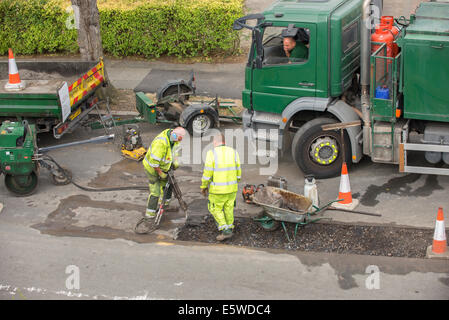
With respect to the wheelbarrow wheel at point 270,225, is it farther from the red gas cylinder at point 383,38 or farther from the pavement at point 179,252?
the red gas cylinder at point 383,38

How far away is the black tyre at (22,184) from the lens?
998cm

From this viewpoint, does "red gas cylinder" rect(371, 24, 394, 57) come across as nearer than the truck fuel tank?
No

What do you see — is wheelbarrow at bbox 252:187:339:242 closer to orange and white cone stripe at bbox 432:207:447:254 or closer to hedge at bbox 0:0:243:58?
orange and white cone stripe at bbox 432:207:447:254

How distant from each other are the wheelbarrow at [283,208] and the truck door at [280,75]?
5.74 ft

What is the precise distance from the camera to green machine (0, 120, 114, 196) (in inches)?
382

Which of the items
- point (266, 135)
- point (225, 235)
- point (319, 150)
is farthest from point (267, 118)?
point (225, 235)

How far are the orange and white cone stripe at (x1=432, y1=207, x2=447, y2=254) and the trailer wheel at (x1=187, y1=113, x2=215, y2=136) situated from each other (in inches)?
202

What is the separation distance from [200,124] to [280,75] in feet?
7.86

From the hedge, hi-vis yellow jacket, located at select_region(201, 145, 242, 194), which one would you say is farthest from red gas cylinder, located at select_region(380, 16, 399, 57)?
the hedge

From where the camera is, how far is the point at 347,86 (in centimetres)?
999

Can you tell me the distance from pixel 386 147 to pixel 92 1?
23.4 ft

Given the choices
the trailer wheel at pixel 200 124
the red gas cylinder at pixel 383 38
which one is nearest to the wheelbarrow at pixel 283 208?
the red gas cylinder at pixel 383 38
